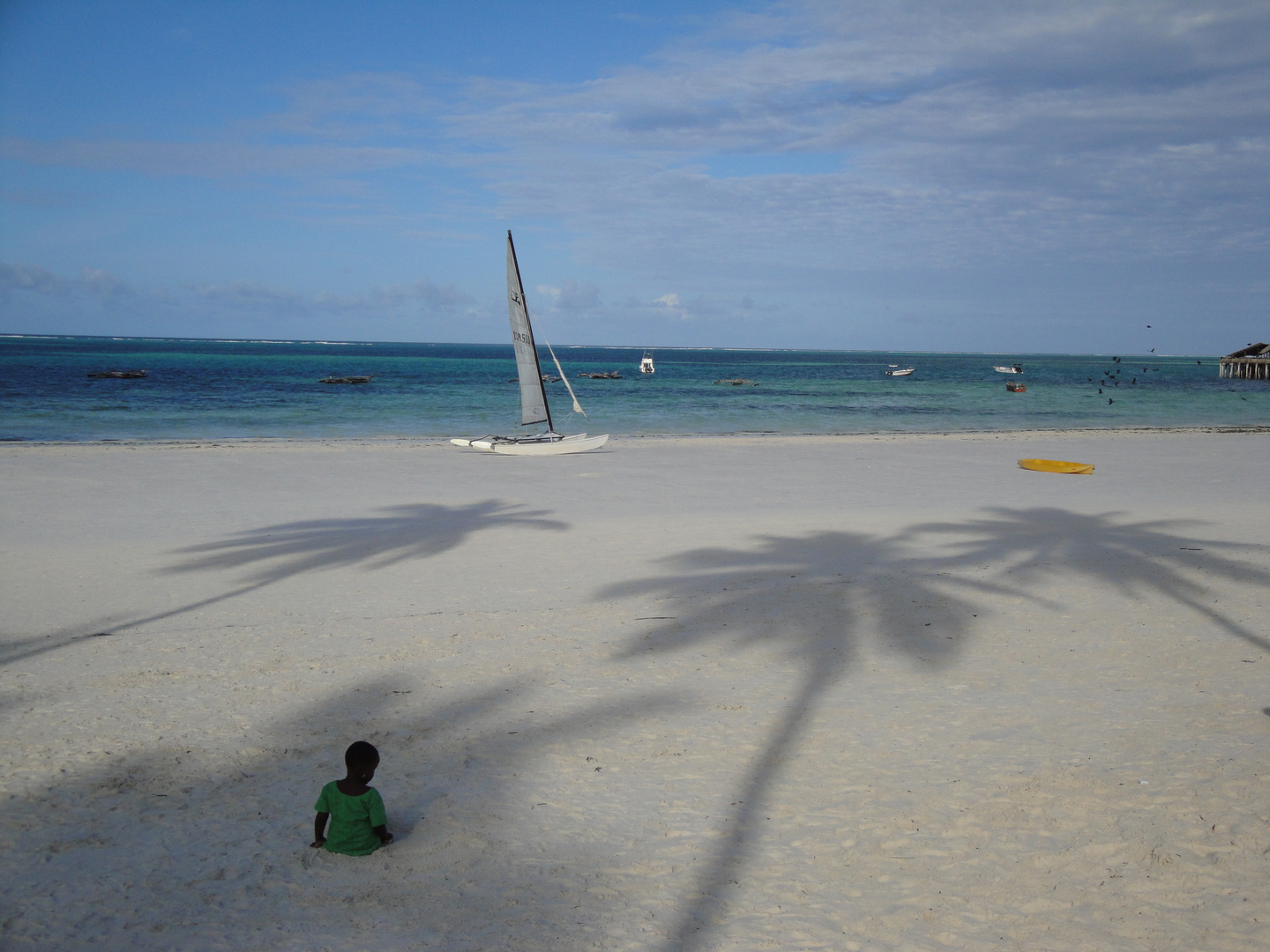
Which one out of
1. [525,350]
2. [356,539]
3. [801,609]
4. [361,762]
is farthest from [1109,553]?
[525,350]

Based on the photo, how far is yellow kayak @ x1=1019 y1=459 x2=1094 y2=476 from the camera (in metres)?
20.6

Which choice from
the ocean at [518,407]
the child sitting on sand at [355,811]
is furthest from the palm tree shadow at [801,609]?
the ocean at [518,407]

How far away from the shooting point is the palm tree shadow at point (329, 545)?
9618 mm

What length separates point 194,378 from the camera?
73.9 meters

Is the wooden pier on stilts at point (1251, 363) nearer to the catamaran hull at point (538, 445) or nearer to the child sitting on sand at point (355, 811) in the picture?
the catamaran hull at point (538, 445)

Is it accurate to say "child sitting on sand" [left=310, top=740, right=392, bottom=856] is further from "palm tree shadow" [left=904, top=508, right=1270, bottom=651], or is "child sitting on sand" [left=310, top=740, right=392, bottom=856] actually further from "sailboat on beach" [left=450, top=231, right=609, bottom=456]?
"sailboat on beach" [left=450, top=231, right=609, bottom=456]

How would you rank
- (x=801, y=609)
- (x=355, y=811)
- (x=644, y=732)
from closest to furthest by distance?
(x=355, y=811) < (x=644, y=732) < (x=801, y=609)

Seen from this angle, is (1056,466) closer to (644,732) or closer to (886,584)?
(886,584)

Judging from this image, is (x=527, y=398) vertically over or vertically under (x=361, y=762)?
over

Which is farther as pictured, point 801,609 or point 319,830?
point 801,609

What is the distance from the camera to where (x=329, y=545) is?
12852 millimetres

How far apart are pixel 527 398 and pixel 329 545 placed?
13070mm

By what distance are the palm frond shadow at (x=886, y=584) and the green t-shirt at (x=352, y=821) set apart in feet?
6.35

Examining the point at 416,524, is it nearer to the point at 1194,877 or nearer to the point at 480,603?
the point at 480,603
